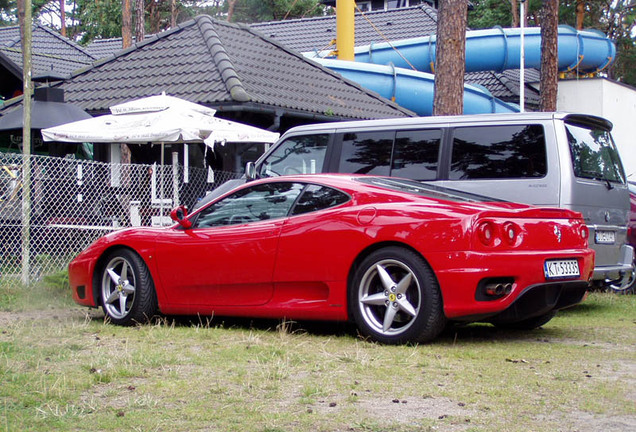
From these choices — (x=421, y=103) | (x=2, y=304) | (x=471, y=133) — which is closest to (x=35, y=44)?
(x=421, y=103)

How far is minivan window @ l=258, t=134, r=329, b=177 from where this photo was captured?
9414 millimetres

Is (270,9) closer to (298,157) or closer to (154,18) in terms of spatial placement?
(154,18)

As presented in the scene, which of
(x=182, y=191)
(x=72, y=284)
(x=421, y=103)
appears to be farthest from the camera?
(x=421, y=103)

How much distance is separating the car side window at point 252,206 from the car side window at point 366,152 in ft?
6.86

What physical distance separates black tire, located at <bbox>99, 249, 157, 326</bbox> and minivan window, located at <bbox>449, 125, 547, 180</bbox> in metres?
3.17

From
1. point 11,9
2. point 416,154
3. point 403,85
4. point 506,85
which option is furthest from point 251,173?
point 11,9

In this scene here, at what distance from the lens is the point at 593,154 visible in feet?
28.0

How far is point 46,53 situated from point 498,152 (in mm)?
23336

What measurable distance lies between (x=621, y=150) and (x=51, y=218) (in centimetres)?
1874

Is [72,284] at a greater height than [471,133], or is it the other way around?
[471,133]

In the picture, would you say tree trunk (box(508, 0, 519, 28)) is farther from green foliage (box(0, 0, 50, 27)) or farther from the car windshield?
the car windshield

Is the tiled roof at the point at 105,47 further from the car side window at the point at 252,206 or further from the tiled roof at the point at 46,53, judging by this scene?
the car side window at the point at 252,206

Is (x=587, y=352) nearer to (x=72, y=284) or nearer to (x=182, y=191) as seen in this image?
(x=72, y=284)

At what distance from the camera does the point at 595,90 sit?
2430 cm
